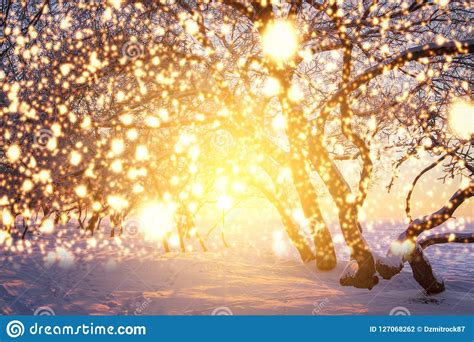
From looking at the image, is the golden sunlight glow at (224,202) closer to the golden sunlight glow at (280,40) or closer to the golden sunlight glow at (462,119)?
the golden sunlight glow at (280,40)

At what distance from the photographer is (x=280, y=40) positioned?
27.5 ft

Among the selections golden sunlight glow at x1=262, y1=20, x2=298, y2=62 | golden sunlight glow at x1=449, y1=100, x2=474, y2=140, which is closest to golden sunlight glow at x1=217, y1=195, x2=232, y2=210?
golden sunlight glow at x1=262, y1=20, x2=298, y2=62

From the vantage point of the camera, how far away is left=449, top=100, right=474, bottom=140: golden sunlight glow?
8.41 meters

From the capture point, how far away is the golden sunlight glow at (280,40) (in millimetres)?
8289

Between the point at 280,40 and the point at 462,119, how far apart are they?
14.4 feet

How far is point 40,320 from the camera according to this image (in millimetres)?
4430

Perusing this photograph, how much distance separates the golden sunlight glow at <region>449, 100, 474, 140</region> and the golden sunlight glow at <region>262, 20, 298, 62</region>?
13.0 feet

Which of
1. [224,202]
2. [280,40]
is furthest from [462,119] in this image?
[224,202]

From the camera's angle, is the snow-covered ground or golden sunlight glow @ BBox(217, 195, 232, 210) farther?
golden sunlight glow @ BBox(217, 195, 232, 210)

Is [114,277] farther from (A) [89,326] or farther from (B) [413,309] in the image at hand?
(B) [413,309]

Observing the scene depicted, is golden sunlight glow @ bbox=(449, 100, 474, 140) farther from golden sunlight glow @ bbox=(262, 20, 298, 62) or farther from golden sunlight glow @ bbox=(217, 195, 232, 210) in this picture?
golden sunlight glow @ bbox=(217, 195, 232, 210)

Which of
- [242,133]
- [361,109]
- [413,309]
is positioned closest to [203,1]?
[242,133]

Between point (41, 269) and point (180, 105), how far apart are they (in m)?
5.10

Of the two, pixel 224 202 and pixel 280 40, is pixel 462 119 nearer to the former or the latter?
pixel 280 40
